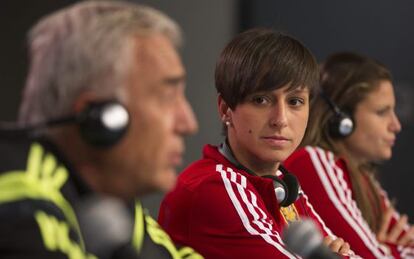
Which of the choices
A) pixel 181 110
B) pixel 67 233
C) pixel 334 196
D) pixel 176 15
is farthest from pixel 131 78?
pixel 176 15

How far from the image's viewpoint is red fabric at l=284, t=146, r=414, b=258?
2.30 m

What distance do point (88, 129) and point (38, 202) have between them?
0.41 feet

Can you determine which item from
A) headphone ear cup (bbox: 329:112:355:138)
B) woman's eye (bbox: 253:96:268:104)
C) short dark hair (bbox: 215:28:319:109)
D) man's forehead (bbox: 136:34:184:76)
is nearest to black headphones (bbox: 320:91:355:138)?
headphone ear cup (bbox: 329:112:355:138)

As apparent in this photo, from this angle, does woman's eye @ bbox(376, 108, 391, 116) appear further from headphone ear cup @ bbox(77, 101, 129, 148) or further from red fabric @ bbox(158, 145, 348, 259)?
headphone ear cup @ bbox(77, 101, 129, 148)

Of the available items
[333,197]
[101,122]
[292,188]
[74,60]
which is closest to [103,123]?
[101,122]

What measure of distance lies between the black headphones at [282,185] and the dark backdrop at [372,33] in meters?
2.04

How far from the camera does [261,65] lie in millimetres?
1889

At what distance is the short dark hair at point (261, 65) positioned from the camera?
6.19ft

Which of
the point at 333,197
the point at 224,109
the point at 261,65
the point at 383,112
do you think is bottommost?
the point at 333,197

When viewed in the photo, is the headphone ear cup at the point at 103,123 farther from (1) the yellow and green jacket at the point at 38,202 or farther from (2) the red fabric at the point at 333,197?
(2) the red fabric at the point at 333,197

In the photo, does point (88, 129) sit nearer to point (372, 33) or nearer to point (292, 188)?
point (292, 188)

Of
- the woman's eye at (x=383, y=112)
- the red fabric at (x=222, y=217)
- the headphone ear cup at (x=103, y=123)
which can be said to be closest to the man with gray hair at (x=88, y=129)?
the headphone ear cup at (x=103, y=123)

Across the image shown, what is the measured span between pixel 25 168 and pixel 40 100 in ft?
0.37

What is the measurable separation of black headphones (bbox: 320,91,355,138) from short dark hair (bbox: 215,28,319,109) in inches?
20.9
